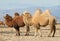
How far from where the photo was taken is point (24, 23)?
23.0 metres

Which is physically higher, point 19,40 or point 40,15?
point 40,15

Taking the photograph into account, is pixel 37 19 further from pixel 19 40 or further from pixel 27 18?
pixel 19 40

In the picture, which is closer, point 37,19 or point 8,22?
point 37,19

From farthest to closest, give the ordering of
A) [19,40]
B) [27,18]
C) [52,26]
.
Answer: [27,18], [52,26], [19,40]

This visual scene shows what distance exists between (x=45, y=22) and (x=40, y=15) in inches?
30.8

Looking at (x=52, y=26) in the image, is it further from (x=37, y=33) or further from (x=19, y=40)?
(x=19, y=40)

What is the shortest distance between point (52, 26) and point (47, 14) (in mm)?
1048

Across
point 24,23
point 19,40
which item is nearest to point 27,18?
point 24,23

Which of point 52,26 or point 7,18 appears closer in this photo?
point 52,26

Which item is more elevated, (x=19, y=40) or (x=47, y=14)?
(x=47, y=14)

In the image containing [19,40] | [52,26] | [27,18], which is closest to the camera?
[19,40]

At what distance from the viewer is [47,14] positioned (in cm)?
2194

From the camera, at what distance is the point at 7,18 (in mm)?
24094

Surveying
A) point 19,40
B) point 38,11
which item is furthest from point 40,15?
point 19,40
